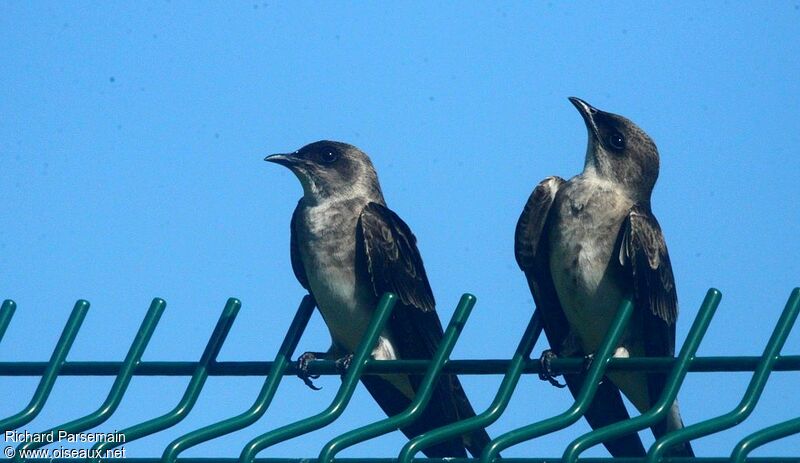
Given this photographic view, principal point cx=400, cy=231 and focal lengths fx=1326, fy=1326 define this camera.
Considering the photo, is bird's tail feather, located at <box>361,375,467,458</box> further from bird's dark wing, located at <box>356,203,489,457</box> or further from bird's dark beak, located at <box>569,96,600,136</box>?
bird's dark beak, located at <box>569,96,600,136</box>

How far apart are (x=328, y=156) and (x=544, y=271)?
7.70ft

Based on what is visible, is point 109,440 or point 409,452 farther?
point 109,440

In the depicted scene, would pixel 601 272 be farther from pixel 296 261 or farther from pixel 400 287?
pixel 296 261

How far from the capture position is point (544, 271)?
7.96 meters

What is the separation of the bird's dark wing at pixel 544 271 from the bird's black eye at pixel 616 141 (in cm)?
57

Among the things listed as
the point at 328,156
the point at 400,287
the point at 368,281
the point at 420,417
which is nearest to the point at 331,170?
the point at 328,156

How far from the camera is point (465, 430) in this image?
420 centimetres

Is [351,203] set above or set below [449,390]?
above

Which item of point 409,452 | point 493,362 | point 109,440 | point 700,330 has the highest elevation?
point 700,330

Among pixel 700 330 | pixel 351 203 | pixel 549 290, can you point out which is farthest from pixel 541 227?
pixel 700 330

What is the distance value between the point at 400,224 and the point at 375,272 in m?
0.40

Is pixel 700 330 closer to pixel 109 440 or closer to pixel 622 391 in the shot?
pixel 109 440

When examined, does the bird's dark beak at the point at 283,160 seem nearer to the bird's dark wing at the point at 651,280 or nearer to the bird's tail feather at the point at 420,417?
the bird's tail feather at the point at 420,417

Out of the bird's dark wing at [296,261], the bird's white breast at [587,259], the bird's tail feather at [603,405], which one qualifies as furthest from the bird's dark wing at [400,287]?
the bird's tail feather at [603,405]
